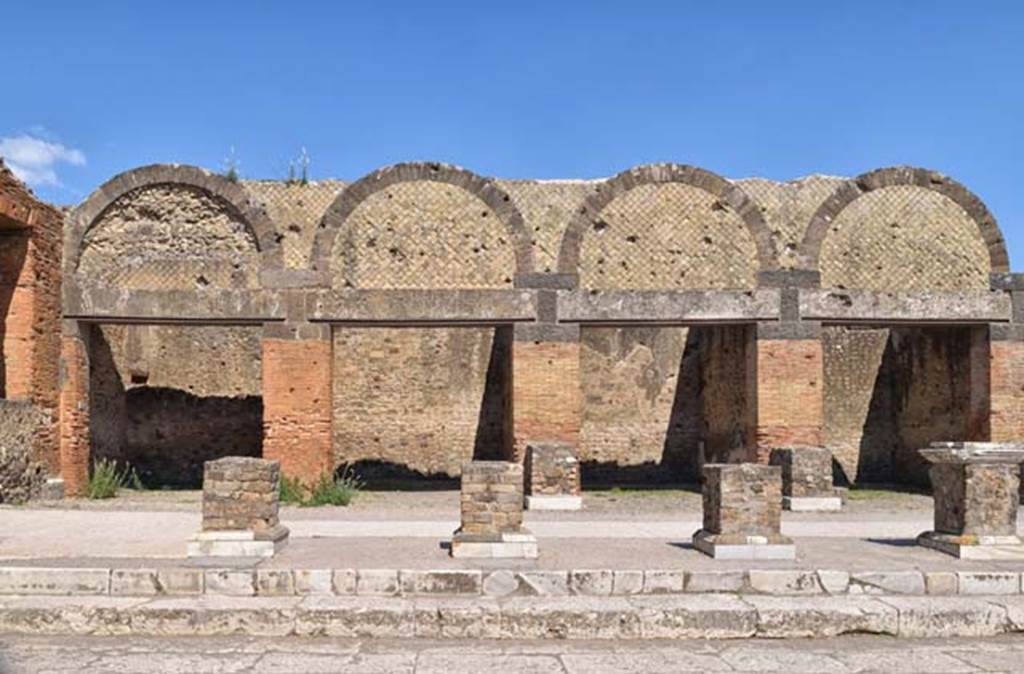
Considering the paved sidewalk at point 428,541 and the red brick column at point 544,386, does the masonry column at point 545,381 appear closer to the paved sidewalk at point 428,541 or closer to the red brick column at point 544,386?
the red brick column at point 544,386

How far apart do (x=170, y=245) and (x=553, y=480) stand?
8502 mm

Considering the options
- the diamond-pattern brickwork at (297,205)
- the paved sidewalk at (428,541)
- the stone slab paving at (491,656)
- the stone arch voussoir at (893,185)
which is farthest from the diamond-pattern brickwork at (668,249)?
the stone slab paving at (491,656)

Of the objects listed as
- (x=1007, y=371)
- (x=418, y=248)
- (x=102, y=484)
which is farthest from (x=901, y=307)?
(x=102, y=484)

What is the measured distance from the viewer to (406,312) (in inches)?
538

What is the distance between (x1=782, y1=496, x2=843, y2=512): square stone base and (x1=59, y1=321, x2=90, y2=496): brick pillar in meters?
10.1

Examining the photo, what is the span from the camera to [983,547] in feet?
25.9

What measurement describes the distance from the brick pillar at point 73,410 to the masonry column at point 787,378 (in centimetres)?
994

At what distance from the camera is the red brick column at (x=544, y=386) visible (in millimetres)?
13539

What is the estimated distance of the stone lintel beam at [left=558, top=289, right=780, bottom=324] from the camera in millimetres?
13688

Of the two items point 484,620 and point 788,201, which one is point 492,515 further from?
point 788,201

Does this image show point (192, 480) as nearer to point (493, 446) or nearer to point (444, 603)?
point (493, 446)

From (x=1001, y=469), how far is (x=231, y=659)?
21.3 feet

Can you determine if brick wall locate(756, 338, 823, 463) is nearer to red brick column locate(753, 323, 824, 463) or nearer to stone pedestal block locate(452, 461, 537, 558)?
red brick column locate(753, 323, 824, 463)

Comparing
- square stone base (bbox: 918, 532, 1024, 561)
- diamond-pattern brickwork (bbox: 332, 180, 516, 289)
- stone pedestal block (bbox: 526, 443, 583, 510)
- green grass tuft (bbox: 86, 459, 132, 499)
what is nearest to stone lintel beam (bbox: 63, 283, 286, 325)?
green grass tuft (bbox: 86, 459, 132, 499)
